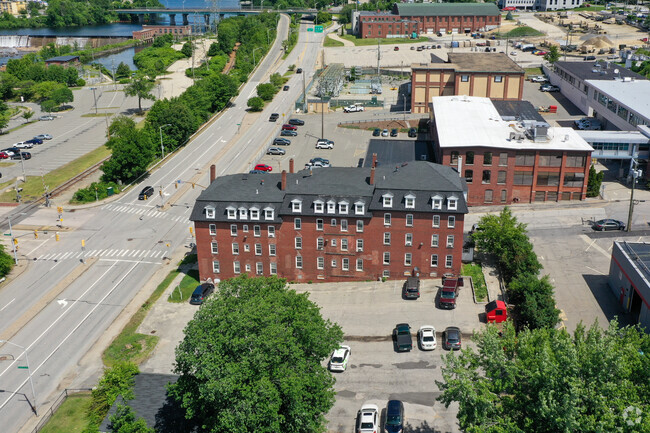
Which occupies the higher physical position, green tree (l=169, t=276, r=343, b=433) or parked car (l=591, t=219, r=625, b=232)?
green tree (l=169, t=276, r=343, b=433)

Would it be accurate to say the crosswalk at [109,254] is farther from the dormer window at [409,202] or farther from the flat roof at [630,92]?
the flat roof at [630,92]

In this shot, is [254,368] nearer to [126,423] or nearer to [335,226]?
[126,423]

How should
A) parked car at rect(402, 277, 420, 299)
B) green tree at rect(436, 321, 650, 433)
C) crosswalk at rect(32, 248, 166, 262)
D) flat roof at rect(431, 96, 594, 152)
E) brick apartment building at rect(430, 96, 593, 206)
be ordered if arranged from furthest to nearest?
1. flat roof at rect(431, 96, 594, 152)
2. brick apartment building at rect(430, 96, 593, 206)
3. crosswalk at rect(32, 248, 166, 262)
4. parked car at rect(402, 277, 420, 299)
5. green tree at rect(436, 321, 650, 433)

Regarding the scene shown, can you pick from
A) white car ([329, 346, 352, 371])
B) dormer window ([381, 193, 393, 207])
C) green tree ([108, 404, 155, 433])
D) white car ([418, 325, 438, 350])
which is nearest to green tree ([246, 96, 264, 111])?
dormer window ([381, 193, 393, 207])

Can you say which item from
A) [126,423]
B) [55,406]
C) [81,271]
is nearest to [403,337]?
[126,423]

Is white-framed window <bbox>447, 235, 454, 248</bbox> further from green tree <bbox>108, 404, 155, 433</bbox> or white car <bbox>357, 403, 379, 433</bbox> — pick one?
green tree <bbox>108, 404, 155, 433</bbox>

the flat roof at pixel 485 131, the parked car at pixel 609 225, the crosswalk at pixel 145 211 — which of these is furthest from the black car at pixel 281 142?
the parked car at pixel 609 225
